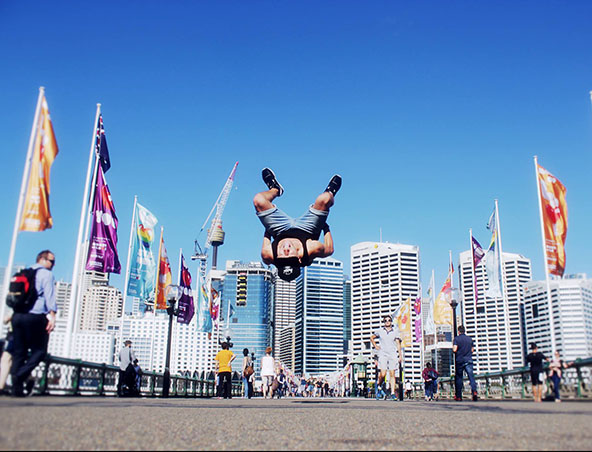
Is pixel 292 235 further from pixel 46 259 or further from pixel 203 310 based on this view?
pixel 203 310

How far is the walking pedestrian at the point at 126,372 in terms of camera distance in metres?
14.8

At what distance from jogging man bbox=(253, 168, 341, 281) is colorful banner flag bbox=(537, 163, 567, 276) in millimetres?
6212

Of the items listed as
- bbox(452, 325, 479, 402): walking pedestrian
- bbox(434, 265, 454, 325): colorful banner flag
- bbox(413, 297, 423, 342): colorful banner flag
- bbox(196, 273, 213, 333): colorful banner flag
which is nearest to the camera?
bbox(452, 325, 479, 402): walking pedestrian

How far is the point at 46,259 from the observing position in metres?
8.12

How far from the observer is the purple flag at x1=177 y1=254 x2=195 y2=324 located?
25578 mm

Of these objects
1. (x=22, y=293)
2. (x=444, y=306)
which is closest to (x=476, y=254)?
(x=444, y=306)

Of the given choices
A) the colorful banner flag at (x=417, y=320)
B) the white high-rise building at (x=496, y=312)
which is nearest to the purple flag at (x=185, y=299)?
the colorful banner flag at (x=417, y=320)

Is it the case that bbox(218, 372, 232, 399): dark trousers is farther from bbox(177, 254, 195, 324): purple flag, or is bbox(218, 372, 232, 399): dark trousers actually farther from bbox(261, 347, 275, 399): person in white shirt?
bbox(177, 254, 195, 324): purple flag

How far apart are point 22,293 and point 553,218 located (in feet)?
45.1

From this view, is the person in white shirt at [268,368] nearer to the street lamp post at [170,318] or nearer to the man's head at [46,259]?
the street lamp post at [170,318]

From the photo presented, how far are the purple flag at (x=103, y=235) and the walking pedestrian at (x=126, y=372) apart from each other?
9.11 ft

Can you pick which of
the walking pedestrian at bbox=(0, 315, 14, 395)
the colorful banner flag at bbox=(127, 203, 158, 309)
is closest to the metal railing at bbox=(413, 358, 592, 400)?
the walking pedestrian at bbox=(0, 315, 14, 395)

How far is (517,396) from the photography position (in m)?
14.5

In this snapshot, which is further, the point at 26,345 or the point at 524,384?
the point at 524,384
